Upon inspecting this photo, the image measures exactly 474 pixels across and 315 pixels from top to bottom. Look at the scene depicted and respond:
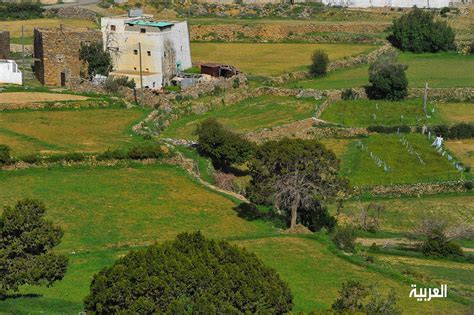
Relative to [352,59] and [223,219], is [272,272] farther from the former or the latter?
[352,59]

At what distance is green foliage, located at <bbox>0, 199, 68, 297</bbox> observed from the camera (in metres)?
30.6

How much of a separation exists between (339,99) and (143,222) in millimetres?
30291

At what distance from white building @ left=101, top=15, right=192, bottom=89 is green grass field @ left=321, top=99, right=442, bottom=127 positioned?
9.66m

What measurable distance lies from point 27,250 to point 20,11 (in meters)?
62.6

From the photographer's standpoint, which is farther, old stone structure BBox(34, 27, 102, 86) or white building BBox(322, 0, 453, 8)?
white building BBox(322, 0, 453, 8)

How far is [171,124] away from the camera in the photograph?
197ft

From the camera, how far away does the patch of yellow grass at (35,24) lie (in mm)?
82625

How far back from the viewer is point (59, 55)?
220 ft

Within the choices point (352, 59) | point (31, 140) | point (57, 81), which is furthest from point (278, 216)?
point (352, 59)

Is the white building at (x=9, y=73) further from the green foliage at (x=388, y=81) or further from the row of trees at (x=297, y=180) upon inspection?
the row of trees at (x=297, y=180)

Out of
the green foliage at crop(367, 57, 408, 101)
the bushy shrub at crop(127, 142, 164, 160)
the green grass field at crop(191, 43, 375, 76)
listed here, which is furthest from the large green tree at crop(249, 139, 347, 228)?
the green grass field at crop(191, 43, 375, 76)

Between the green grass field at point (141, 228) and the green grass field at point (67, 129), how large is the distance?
119 inches

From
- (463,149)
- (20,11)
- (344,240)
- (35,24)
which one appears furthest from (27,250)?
(20,11)

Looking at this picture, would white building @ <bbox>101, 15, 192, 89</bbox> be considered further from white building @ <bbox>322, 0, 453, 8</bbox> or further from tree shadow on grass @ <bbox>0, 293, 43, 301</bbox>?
tree shadow on grass @ <bbox>0, 293, 43, 301</bbox>
